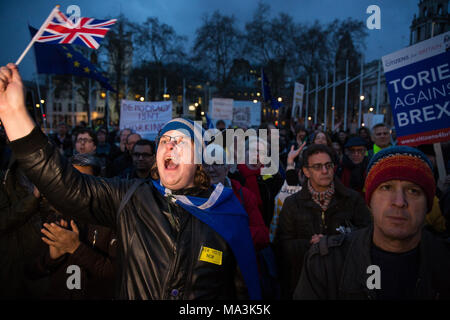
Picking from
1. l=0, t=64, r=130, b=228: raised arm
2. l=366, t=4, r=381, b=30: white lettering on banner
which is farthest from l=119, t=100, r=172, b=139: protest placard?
l=0, t=64, r=130, b=228: raised arm

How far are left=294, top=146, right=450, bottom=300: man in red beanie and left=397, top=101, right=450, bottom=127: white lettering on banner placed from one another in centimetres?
230

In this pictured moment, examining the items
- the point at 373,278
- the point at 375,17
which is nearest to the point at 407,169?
the point at 373,278

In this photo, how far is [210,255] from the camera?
65.2 inches

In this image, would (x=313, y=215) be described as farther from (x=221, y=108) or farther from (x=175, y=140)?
(x=221, y=108)

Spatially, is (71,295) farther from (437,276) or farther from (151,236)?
(437,276)

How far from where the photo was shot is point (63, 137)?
31.2 ft

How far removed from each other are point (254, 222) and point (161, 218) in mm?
1253

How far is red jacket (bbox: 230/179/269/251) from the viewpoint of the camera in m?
2.54

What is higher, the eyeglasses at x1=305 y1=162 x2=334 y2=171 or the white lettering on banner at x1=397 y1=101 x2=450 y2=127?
the white lettering on banner at x1=397 y1=101 x2=450 y2=127

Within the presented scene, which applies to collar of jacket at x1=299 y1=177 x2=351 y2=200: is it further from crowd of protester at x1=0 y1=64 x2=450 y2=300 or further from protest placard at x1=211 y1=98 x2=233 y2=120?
protest placard at x1=211 y1=98 x2=233 y2=120

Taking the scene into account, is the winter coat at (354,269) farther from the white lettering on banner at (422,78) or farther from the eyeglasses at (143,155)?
the eyeglasses at (143,155)

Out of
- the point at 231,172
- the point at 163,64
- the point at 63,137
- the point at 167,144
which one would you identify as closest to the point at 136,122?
the point at 63,137

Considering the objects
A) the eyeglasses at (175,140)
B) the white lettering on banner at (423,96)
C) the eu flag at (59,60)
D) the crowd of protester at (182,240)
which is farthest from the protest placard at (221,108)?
the eyeglasses at (175,140)

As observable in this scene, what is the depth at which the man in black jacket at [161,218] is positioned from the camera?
143cm
